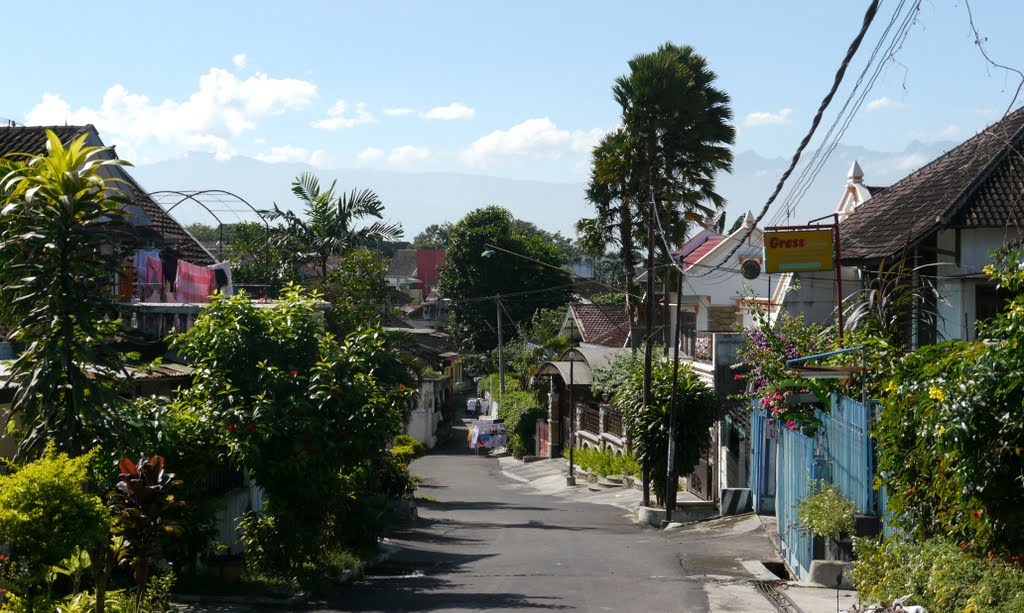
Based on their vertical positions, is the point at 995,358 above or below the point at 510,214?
below

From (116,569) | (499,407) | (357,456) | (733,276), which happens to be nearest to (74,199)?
(116,569)

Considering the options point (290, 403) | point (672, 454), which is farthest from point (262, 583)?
point (672, 454)

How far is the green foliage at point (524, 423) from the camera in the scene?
50188mm

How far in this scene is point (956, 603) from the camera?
7.97m

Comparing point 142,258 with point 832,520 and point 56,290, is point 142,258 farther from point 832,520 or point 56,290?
point 832,520

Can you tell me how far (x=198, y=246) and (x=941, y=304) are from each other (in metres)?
20.9

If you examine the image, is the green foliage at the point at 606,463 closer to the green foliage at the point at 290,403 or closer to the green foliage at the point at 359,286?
the green foliage at the point at 359,286

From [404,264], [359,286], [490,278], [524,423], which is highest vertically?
[404,264]

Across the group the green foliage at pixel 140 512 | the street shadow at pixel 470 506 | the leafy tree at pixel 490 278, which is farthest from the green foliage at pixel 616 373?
the leafy tree at pixel 490 278

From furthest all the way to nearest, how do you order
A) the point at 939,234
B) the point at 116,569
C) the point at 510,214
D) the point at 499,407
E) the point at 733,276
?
the point at 510,214 → the point at 499,407 → the point at 733,276 → the point at 939,234 → the point at 116,569

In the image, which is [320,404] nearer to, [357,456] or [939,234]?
[357,456]

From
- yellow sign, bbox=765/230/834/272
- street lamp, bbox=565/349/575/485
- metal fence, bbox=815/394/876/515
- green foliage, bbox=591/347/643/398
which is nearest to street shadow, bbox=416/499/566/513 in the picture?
green foliage, bbox=591/347/643/398

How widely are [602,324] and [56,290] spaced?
52.2 m

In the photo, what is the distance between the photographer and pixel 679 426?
26391 millimetres
